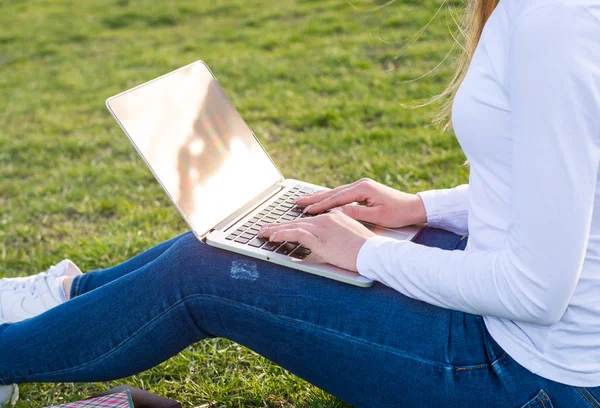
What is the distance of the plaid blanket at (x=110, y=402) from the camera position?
1.74 metres

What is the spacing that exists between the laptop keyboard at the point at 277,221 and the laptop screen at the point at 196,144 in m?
0.09

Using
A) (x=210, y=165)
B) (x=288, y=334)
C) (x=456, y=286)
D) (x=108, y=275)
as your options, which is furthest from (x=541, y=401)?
(x=108, y=275)

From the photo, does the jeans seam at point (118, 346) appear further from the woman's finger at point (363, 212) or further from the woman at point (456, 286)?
the woman's finger at point (363, 212)

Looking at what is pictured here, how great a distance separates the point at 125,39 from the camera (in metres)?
6.36

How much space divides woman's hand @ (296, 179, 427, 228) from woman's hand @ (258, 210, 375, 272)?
0.23 m

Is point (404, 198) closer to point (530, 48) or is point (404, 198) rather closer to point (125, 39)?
point (530, 48)

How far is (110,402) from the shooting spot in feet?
5.80

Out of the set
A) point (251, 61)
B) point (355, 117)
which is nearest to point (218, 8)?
point (251, 61)

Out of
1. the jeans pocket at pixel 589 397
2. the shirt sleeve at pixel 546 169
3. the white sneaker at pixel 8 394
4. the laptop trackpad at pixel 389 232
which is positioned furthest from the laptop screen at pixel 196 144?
the jeans pocket at pixel 589 397

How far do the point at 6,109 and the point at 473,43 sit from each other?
4092mm

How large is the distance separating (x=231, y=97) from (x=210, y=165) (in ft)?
9.13

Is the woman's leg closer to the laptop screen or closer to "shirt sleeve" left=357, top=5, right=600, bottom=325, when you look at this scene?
the laptop screen

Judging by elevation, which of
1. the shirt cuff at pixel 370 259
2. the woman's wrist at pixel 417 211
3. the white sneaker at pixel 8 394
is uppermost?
the shirt cuff at pixel 370 259

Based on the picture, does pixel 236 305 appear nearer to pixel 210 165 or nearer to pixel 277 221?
pixel 277 221
